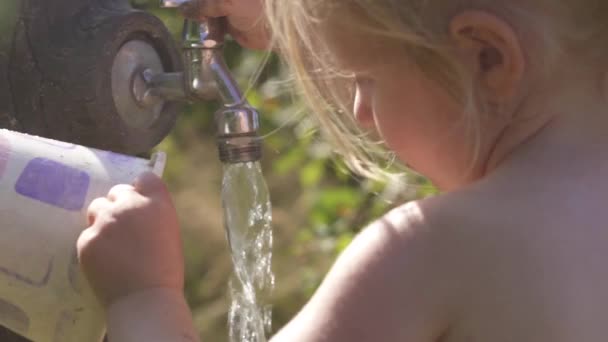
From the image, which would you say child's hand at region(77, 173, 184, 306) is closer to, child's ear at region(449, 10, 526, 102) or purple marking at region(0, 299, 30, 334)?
purple marking at region(0, 299, 30, 334)

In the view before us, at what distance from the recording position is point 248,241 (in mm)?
1411

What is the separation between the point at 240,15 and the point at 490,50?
429mm

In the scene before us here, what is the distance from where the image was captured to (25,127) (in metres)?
1.33

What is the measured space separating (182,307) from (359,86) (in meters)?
0.29

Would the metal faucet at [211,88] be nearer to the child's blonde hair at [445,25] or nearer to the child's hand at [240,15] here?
the child's hand at [240,15]

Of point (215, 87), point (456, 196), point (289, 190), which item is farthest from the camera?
point (289, 190)

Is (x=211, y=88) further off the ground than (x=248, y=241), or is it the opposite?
(x=211, y=88)

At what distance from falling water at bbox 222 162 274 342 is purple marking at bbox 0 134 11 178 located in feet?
0.92

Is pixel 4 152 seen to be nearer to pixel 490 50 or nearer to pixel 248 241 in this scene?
pixel 248 241

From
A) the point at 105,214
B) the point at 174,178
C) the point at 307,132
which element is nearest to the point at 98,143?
the point at 105,214

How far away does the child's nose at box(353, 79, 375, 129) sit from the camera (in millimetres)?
1131

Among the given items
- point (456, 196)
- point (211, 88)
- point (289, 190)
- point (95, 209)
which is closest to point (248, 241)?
point (211, 88)

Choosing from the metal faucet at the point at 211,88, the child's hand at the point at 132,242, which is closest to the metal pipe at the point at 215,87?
the metal faucet at the point at 211,88

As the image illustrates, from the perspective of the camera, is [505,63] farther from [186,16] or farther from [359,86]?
[186,16]
